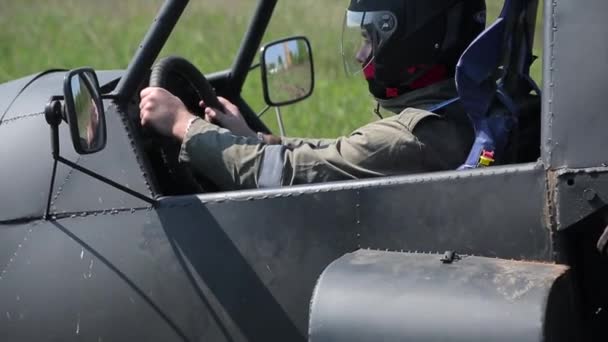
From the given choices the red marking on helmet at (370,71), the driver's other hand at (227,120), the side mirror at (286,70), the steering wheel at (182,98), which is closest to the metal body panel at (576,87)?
the red marking on helmet at (370,71)

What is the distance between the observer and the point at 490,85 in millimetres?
3266

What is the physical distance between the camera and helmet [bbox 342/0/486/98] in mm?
3424

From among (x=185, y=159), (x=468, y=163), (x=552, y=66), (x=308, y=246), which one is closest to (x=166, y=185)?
(x=185, y=159)

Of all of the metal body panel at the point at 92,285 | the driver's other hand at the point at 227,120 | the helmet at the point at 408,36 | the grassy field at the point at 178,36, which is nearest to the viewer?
the metal body panel at the point at 92,285

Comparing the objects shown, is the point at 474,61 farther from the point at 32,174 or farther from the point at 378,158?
the point at 32,174

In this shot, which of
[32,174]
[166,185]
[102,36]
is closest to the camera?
[32,174]

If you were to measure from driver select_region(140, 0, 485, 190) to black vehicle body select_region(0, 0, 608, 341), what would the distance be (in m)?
0.17

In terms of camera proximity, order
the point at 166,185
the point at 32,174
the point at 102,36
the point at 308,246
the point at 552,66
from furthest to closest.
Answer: the point at 102,36 → the point at 166,185 → the point at 32,174 → the point at 308,246 → the point at 552,66

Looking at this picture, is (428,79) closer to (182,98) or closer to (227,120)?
(227,120)

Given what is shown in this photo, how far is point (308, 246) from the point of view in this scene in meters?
3.04

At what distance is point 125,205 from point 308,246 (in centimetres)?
48

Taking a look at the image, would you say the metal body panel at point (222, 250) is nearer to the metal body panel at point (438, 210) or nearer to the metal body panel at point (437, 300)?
the metal body panel at point (438, 210)

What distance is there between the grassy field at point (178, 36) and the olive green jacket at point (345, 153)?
254 inches

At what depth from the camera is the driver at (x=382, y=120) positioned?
322 centimetres
